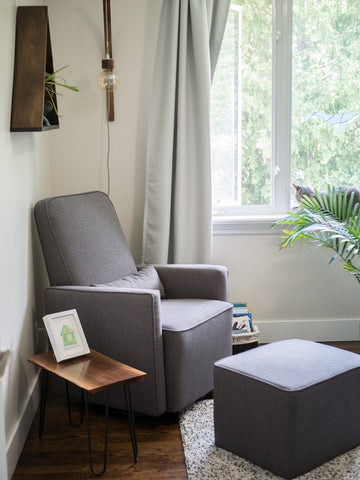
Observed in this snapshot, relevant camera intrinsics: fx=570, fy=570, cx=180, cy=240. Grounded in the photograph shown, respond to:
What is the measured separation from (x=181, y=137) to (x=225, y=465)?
183 centimetres

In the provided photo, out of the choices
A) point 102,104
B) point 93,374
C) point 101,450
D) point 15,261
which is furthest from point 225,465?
point 102,104

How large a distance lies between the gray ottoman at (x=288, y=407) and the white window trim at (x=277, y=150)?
4.14 ft

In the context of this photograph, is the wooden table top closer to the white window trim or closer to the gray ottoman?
the gray ottoman

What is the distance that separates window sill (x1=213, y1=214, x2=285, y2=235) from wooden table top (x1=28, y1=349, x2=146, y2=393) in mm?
1364

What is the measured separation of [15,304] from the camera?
2.28 metres

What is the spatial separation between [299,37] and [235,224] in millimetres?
1180

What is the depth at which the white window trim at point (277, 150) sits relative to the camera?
3389mm

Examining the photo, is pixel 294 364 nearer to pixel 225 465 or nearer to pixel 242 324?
pixel 225 465

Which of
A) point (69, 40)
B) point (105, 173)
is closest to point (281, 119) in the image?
point (105, 173)

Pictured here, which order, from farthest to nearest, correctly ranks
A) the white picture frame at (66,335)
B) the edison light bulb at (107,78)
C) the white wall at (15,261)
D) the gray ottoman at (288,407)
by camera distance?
the edison light bulb at (107,78)
the white picture frame at (66,335)
the white wall at (15,261)
the gray ottoman at (288,407)

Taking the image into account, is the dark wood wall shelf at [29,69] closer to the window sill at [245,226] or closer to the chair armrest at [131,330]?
the chair armrest at [131,330]

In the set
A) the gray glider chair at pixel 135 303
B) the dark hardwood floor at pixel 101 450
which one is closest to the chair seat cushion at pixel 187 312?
the gray glider chair at pixel 135 303

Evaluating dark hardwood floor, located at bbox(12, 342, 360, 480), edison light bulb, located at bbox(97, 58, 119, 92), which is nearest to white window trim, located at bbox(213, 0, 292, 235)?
edison light bulb, located at bbox(97, 58, 119, 92)

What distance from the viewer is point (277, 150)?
3.48m
